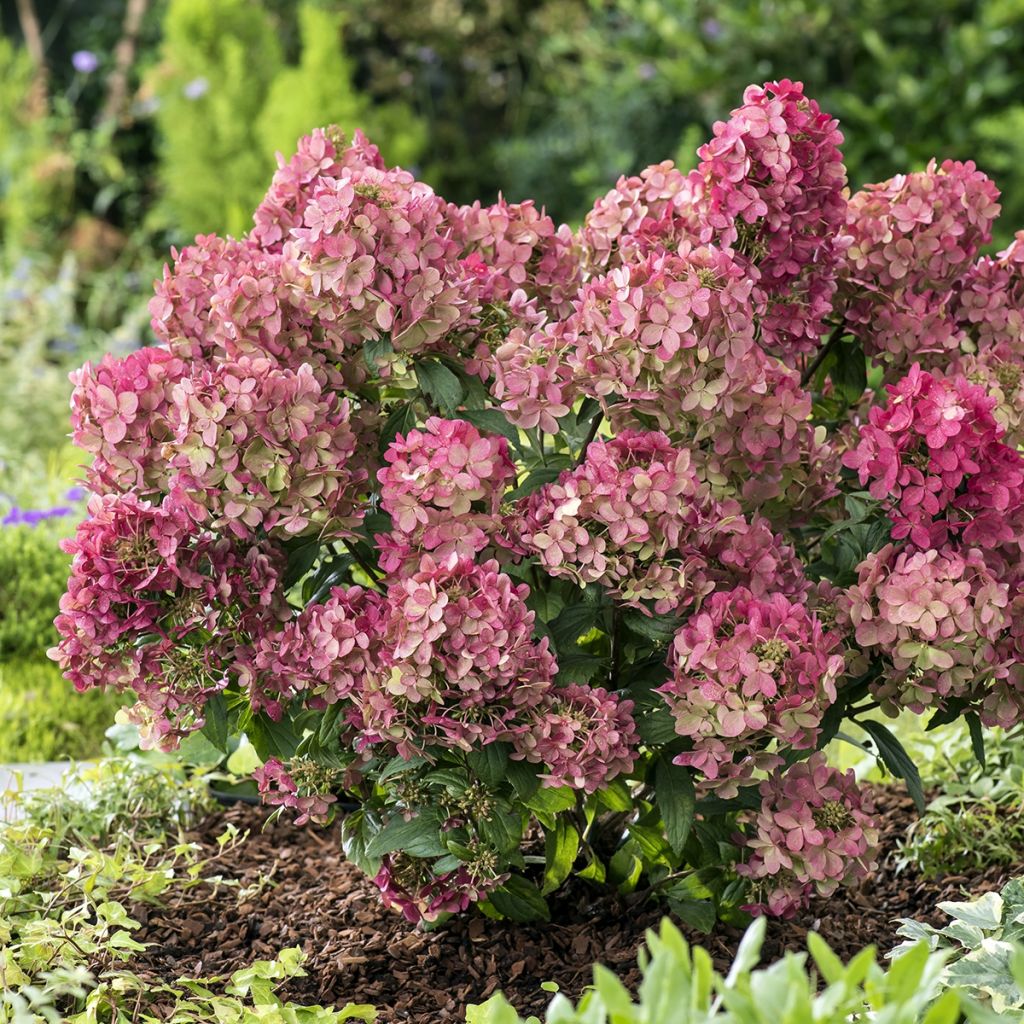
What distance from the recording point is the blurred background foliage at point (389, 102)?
6.76 meters

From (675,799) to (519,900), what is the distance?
1.14ft

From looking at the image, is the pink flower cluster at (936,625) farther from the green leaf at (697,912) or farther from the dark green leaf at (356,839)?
the dark green leaf at (356,839)

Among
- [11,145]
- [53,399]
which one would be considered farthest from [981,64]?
[11,145]

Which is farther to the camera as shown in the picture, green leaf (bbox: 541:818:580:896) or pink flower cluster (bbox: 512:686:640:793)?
green leaf (bbox: 541:818:580:896)

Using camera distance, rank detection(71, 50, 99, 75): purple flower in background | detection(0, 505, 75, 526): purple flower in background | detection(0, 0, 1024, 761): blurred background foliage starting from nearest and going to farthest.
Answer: detection(0, 505, 75, 526): purple flower in background → detection(0, 0, 1024, 761): blurred background foliage → detection(71, 50, 99, 75): purple flower in background

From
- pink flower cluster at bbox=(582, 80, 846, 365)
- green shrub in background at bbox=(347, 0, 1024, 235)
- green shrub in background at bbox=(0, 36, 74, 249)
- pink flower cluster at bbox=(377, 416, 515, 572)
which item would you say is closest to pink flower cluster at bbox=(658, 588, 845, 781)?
pink flower cluster at bbox=(377, 416, 515, 572)

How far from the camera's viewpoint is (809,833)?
1944 mm

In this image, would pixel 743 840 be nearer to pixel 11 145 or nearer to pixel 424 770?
pixel 424 770

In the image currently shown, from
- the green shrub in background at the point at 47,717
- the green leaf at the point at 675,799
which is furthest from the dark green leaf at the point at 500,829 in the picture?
the green shrub in background at the point at 47,717

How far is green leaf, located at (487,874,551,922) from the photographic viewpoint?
214 centimetres

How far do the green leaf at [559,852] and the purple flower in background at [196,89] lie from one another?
6.40 m

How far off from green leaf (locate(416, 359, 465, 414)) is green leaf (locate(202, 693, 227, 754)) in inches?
21.1

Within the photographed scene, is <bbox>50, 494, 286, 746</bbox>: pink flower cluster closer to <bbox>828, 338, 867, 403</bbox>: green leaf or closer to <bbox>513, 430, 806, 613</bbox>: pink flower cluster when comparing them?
<bbox>513, 430, 806, 613</bbox>: pink flower cluster

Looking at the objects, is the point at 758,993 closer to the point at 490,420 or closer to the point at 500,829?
the point at 500,829
